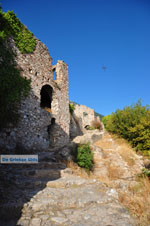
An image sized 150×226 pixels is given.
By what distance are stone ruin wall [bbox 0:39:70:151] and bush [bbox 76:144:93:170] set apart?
3.34 m

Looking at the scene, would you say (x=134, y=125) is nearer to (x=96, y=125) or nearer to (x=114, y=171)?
(x=114, y=171)

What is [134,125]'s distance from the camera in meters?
13.5

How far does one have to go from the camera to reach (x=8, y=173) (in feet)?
19.0

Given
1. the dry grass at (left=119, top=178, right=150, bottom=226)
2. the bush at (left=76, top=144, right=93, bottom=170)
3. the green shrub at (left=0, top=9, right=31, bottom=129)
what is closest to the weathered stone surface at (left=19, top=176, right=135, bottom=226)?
the dry grass at (left=119, top=178, right=150, bottom=226)

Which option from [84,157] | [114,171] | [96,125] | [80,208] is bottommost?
[114,171]

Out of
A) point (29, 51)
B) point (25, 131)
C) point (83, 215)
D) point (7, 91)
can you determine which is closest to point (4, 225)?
point (83, 215)

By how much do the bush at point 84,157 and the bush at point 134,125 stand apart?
5637 millimetres

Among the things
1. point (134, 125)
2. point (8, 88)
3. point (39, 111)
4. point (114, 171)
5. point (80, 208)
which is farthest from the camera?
point (134, 125)

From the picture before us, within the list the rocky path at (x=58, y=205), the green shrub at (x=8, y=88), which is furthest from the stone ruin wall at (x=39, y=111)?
the rocky path at (x=58, y=205)

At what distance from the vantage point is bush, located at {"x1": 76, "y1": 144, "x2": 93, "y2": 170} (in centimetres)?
861

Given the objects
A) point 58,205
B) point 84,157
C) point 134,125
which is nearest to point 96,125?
point 134,125

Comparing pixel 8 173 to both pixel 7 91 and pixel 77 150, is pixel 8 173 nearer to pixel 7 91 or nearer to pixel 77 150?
pixel 7 91

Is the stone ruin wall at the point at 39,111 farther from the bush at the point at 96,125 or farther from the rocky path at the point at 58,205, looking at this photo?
the bush at the point at 96,125

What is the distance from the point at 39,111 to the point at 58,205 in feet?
27.3
